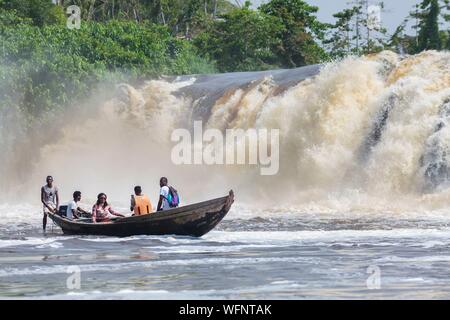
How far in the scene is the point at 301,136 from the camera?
31438 millimetres

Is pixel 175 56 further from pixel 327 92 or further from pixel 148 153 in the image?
pixel 327 92

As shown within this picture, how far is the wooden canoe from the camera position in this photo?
20828 mm

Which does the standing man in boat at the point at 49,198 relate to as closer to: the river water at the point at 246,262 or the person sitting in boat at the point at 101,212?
the river water at the point at 246,262

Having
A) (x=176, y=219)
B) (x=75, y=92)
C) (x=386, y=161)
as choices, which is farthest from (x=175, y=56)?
(x=176, y=219)

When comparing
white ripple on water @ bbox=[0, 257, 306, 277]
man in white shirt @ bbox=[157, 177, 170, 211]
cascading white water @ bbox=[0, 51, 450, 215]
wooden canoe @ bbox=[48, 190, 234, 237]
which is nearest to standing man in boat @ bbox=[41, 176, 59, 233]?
wooden canoe @ bbox=[48, 190, 234, 237]

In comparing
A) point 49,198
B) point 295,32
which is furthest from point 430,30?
point 49,198

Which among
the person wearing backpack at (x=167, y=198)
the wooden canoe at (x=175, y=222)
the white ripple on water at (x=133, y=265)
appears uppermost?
the person wearing backpack at (x=167, y=198)

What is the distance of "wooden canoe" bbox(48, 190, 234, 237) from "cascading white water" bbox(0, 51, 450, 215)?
6796 mm

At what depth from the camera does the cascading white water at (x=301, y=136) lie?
28.1m

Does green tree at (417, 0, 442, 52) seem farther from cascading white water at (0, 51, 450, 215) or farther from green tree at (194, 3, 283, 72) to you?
cascading white water at (0, 51, 450, 215)

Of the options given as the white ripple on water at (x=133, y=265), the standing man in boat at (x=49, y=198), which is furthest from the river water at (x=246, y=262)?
the standing man in boat at (x=49, y=198)

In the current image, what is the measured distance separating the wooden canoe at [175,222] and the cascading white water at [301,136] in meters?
6.80

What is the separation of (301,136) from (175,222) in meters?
11.1

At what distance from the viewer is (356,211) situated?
2662cm
